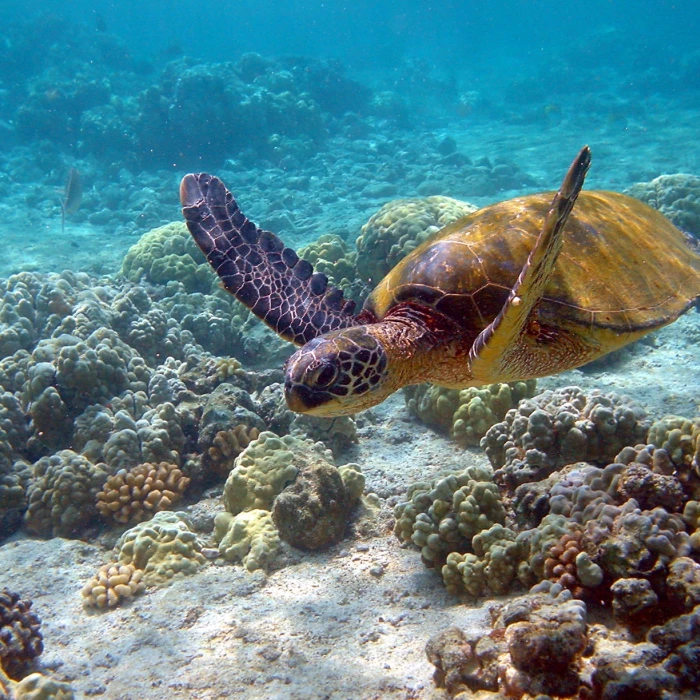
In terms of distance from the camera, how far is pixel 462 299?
311 centimetres

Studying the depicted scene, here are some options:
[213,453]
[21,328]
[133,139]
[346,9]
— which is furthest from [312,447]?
[346,9]

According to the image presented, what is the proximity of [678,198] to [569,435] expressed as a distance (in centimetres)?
735

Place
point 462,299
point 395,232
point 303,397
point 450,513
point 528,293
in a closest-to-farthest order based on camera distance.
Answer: point 528,293 → point 303,397 → point 462,299 → point 450,513 → point 395,232

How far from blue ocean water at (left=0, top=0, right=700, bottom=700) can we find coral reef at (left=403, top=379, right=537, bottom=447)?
8cm

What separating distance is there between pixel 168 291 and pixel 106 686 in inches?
267

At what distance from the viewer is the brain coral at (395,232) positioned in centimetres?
699

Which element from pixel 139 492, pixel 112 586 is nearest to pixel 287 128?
pixel 139 492

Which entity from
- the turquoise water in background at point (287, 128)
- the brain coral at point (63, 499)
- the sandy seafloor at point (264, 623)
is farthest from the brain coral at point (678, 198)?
the brain coral at point (63, 499)

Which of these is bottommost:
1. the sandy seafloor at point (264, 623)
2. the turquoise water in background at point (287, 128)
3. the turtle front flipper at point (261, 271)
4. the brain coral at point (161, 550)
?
the sandy seafloor at point (264, 623)

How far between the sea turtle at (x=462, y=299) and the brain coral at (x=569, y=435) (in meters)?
0.43

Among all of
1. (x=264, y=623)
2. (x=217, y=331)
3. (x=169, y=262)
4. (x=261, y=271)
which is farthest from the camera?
(x=169, y=262)

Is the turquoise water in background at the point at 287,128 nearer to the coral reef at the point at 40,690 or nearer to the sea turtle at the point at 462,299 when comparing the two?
the sea turtle at the point at 462,299

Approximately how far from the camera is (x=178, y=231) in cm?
965

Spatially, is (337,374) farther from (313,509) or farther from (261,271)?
(313,509)
